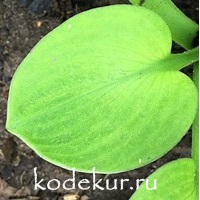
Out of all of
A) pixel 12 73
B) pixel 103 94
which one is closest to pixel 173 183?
pixel 103 94

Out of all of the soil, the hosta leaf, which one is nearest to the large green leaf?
the hosta leaf

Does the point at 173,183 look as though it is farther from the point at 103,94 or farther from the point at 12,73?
the point at 12,73

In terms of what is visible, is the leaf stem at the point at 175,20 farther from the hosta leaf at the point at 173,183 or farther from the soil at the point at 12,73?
the hosta leaf at the point at 173,183

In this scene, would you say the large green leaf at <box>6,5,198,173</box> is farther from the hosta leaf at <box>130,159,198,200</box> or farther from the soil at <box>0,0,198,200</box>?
the soil at <box>0,0,198,200</box>

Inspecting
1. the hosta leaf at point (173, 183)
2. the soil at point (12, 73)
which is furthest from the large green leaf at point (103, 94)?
the soil at point (12, 73)

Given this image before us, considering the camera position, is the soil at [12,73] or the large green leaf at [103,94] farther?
the soil at [12,73]

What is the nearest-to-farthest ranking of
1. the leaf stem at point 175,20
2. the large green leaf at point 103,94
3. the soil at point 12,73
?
the large green leaf at point 103,94 → the leaf stem at point 175,20 → the soil at point 12,73

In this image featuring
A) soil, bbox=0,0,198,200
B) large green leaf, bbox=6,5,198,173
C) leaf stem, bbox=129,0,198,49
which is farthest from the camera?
soil, bbox=0,0,198,200
